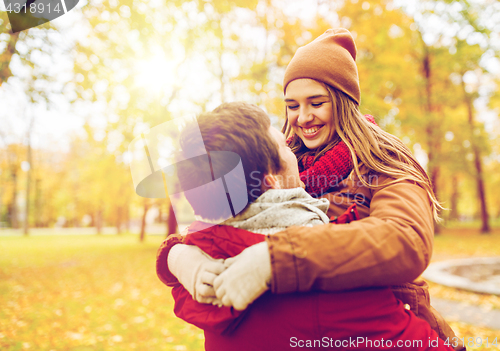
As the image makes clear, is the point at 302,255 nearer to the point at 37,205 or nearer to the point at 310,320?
the point at 310,320

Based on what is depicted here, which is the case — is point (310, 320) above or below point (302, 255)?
below

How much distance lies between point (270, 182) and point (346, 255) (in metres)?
0.38

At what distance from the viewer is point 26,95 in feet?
25.0

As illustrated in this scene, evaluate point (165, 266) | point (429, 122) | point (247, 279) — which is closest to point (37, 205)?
point (429, 122)

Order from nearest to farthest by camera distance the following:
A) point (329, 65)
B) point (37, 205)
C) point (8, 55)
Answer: point (329, 65) < point (8, 55) < point (37, 205)

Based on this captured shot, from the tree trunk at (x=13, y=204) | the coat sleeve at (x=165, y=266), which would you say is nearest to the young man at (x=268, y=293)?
the coat sleeve at (x=165, y=266)

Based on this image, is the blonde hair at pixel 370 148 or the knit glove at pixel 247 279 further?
A: the blonde hair at pixel 370 148

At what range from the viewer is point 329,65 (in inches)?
65.9

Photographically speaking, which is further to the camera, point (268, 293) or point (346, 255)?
point (268, 293)

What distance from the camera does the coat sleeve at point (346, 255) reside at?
1.01 meters

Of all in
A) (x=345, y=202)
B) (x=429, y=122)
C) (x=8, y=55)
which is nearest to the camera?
(x=345, y=202)

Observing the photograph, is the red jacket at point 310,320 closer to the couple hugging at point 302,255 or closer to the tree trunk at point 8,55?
the couple hugging at point 302,255

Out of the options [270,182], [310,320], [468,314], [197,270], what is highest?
[270,182]

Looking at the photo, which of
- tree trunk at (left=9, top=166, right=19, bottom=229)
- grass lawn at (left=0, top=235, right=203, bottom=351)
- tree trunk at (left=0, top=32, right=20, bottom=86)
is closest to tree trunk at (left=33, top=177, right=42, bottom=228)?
tree trunk at (left=9, top=166, right=19, bottom=229)
